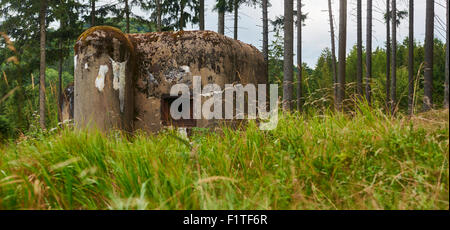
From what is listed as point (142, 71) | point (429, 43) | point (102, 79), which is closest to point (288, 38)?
point (429, 43)

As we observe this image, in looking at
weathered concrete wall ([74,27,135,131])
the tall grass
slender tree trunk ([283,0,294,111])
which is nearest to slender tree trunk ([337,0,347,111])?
slender tree trunk ([283,0,294,111])

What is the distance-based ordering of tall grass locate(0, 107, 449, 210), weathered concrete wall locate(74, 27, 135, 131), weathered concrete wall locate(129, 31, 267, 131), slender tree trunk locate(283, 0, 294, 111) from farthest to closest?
1. slender tree trunk locate(283, 0, 294, 111)
2. weathered concrete wall locate(129, 31, 267, 131)
3. weathered concrete wall locate(74, 27, 135, 131)
4. tall grass locate(0, 107, 449, 210)

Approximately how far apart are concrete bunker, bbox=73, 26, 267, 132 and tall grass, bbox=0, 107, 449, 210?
2451mm

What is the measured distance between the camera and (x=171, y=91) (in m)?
5.83

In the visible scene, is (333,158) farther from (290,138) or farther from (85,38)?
(85,38)

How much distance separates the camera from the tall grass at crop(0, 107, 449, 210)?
1.97 metres

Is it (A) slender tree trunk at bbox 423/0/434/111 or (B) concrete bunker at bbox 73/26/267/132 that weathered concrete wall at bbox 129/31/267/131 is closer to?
(B) concrete bunker at bbox 73/26/267/132

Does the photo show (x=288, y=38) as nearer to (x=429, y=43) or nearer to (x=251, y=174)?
(x=429, y=43)

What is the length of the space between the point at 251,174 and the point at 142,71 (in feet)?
13.3

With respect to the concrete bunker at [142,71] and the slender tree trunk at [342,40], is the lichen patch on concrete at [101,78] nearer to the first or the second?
the concrete bunker at [142,71]

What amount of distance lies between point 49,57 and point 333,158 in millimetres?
16334

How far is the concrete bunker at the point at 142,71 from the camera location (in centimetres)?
538

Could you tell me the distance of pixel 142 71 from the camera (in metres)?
6.02

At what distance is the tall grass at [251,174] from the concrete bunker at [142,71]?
96.5 inches
